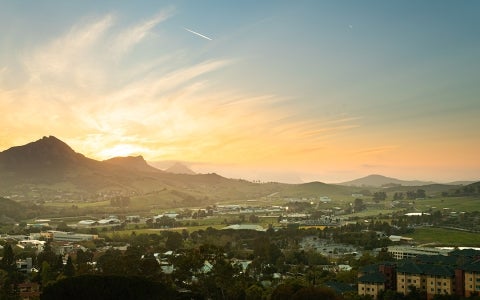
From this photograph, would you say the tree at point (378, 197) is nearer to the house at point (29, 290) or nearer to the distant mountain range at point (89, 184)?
the distant mountain range at point (89, 184)

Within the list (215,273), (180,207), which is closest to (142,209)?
(180,207)

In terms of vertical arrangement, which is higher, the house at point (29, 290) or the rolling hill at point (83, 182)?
the rolling hill at point (83, 182)

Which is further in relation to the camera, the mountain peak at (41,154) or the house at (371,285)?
the mountain peak at (41,154)

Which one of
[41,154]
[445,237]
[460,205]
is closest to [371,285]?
[445,237]

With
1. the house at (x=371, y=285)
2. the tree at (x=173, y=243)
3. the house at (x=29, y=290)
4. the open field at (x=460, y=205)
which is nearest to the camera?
the house at (x=29, y=290)

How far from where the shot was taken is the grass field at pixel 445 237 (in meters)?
53.2

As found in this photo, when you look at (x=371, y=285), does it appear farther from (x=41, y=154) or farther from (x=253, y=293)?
(x=41, y=154)

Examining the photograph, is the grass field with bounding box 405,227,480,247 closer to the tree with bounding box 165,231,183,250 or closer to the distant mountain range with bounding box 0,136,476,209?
the tree with bounding box 165,231,183,250

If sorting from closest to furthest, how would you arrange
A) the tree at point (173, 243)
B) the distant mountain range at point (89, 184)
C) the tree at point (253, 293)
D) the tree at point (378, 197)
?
1. the tree at point (253, 293)
2. the tree at point (173, 243)
3. the tree at point (378, 197)
4. the distant mountain range at point (89, 184)

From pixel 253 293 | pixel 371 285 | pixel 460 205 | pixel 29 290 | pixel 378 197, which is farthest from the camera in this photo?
pixel 378 197

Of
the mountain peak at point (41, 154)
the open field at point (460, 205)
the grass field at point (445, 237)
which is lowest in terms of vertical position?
the grass field at point (445, 237)

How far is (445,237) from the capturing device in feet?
191

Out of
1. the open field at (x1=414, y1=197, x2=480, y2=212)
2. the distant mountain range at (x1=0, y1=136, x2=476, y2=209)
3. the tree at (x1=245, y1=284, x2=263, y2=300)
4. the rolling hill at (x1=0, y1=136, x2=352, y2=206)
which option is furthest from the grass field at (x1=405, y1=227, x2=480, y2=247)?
the rolling hill at (x1=0, y1=136, x2=352, y2=206)

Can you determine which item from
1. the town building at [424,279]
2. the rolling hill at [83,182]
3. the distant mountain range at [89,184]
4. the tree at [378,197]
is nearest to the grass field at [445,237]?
the town building at [424,279]
